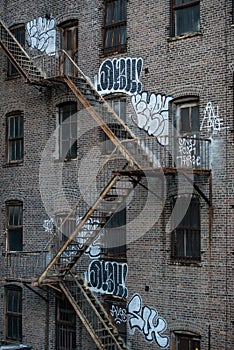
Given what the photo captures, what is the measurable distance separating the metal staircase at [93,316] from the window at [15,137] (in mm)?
5732

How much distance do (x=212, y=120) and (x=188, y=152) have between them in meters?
1.11

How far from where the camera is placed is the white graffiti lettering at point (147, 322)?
1994 centimetres

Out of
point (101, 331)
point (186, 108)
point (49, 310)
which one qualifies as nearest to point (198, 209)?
point (186, 108)

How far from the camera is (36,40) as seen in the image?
24.9 metres

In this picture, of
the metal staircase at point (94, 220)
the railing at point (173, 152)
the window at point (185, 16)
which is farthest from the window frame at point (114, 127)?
the window at point (185, 16)

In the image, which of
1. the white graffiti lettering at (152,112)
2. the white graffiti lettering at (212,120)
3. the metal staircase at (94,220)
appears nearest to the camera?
the white graffiti lettering at (212,120)

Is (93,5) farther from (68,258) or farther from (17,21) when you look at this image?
(68,258)

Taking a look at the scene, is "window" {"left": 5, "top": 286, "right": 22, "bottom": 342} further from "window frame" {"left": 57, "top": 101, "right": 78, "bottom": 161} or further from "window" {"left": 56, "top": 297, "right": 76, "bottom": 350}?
"window frame" {"left": 57, "top": 101, "right": 78, "bottom": 161}

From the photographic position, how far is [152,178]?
20.3 m

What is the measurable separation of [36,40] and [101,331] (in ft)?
34.8

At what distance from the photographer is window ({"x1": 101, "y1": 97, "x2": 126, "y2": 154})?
21578 millimetres

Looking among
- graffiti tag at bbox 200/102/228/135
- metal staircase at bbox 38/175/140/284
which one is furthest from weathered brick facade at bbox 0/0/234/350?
metal staircase at bbox 38/175/140/284

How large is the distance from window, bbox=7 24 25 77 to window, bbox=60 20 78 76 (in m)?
2.19

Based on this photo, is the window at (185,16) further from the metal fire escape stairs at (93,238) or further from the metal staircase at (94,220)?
the metal staircase at (94,220)
